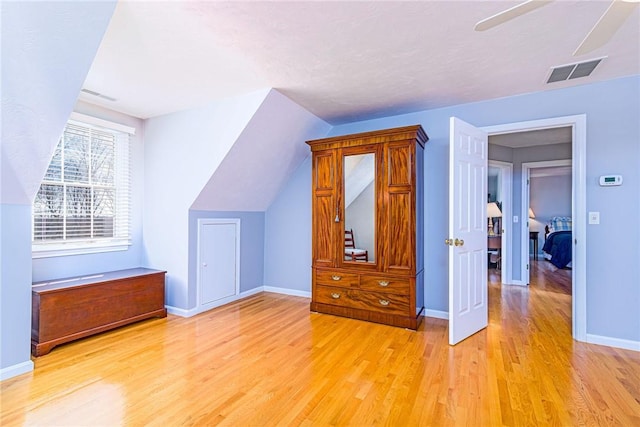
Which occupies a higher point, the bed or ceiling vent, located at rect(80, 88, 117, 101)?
ceiling vent, located at rect(80, 88, 117, 101)

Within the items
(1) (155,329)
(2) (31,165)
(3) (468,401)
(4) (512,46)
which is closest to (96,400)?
(1) (155,329)

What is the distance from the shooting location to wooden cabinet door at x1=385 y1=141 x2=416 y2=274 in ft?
10.2

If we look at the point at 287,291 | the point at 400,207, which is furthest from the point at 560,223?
the point at 287,291

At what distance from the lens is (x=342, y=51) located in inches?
90.4

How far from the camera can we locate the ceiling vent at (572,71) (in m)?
2.49

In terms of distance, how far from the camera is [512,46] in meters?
2.22

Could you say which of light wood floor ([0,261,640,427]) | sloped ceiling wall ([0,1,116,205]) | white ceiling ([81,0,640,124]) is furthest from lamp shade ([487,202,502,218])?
sloped ceiling wall ([0,1,116,205])

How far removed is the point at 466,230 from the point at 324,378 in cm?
189

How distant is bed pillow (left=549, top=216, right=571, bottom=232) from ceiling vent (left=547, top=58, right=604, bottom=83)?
20.8 ft

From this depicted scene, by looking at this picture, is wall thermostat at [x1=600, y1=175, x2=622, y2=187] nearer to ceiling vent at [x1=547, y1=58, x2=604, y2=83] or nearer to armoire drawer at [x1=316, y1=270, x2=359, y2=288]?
ceiling vent at [x1=547, y1=58, x2=604, y2=83]

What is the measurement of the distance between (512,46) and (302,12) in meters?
1.55

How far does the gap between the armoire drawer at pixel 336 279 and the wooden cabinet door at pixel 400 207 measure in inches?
16.3

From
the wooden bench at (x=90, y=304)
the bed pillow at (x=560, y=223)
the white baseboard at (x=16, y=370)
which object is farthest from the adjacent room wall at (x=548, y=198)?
the white baseboard at (x=16, y=370)

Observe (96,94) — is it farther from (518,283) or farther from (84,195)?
(518,283)
